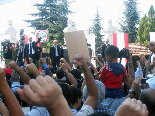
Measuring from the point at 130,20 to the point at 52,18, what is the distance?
14.7 metres

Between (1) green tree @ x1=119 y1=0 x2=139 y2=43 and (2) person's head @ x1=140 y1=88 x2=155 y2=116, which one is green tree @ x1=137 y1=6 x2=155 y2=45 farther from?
(2) person's head @ x1=140 y1=88 x2=155 y2=116

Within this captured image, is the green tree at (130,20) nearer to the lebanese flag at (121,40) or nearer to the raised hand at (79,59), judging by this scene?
the lebanese flag at (121,40)

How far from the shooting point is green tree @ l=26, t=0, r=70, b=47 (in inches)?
992

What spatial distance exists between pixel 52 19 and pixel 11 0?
22.1m

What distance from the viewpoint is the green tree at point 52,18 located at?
82.7 ft

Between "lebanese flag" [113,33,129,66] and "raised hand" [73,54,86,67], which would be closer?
"raised hand" [73,54,86,67]

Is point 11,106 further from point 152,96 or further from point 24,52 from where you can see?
point 24,52

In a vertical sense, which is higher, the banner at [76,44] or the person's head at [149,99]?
the banner at [76,44]

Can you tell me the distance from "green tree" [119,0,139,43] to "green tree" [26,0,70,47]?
12556 mm

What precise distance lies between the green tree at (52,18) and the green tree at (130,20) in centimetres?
1256

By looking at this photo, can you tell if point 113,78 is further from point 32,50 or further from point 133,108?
point 32,50

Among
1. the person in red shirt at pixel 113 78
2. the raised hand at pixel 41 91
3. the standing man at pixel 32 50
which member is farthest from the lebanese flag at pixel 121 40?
the raised hand at pixel 41 91

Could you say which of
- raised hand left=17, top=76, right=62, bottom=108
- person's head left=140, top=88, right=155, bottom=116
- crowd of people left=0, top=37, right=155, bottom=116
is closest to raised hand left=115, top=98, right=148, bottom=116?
crowd of people left=0, top=37, right=155, bottom=116

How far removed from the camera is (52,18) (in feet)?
87.3
